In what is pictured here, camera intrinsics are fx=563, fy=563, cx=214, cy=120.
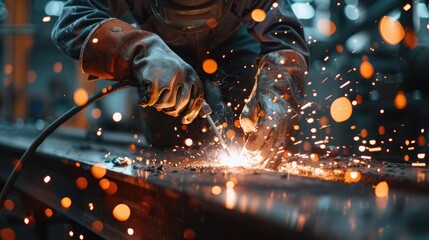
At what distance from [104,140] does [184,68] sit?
2025 millimetres

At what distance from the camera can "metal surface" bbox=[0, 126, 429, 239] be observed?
0.92 m

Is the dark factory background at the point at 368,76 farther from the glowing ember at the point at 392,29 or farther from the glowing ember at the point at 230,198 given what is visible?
the glowing ember at the point at 230,198

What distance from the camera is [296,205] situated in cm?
103

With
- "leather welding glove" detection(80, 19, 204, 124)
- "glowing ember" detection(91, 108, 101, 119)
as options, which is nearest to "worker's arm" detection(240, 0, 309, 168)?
"leather welding glove" detection(80, 19, 204, 124)

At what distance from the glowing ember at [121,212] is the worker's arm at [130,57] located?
0.32 metres

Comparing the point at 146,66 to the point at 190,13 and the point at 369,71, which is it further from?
the point at 369,71

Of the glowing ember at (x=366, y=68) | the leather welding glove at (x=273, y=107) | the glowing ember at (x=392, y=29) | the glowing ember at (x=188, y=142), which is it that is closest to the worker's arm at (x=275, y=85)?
the leather welding glove at (x=273, y=107)

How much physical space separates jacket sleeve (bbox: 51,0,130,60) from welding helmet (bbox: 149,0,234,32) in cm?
20

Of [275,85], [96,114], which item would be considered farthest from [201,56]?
[96,114]

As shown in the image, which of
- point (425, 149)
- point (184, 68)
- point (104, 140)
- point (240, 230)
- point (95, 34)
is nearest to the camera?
point (240, 230)

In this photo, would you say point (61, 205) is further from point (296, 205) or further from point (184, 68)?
point (296, 205)

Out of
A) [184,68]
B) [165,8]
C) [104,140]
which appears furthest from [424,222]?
[104,140]

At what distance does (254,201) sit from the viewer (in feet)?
3.50

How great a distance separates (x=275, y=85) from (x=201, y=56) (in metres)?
0.52
